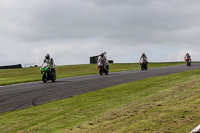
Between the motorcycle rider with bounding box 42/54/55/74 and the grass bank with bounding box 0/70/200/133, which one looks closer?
the grass bank with bounding box 0/70/200/133

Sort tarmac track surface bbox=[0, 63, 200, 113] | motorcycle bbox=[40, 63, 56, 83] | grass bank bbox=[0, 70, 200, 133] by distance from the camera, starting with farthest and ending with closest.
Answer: motorcycle bbox=[40, 63, 56, 83] < tarmac track surface bbox=[0, 63, 200, 113] < grass bank bbox=[0, 70, 200, 133]

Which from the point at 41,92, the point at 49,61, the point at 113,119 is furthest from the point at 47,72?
the point at 113,119

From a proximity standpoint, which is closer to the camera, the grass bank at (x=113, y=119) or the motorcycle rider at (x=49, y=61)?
the grass bank at (x=113, y=119)

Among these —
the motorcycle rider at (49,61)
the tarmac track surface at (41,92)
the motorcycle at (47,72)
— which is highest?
the motorcycle rider at (49,61)

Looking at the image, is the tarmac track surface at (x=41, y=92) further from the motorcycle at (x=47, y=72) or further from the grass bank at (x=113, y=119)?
the grass bank at (x=113, y=119)

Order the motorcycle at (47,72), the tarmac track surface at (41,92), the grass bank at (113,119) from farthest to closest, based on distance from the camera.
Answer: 1. the motorcycle at (47,72)
2. the tarmac track surface at (41,92)
3. the grass bank at (113,119)

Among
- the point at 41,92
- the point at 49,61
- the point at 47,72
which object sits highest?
the point at 49,61

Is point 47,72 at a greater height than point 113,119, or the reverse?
point 47,72

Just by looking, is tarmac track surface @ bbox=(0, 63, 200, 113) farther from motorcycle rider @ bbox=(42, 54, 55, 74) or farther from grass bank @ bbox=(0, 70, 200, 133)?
grass bank @ bbox=(0, 70, 200, 133)

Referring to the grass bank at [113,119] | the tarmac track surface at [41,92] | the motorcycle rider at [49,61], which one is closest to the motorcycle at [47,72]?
the motorcycle rider at [49,61]

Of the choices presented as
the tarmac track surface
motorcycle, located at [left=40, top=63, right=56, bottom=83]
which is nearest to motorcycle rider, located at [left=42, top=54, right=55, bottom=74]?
motorcycle, located at [left=40, top=63, right=56, bottom=83]

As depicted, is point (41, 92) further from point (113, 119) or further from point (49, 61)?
point (113, 119)

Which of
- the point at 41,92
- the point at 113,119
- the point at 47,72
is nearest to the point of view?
the point at 113,119

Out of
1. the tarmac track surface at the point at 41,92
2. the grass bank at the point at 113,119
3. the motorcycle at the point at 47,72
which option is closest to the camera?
the grass bank at the point at 113,119
